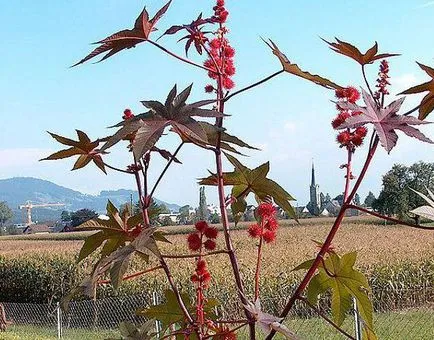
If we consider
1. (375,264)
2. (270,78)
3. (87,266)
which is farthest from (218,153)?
(87,266)

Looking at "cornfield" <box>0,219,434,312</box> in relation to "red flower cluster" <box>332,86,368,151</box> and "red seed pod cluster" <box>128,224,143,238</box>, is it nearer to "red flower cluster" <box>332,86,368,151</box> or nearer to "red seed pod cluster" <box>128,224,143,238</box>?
"red seed pod cluster" <box>128,224,143,238</box>

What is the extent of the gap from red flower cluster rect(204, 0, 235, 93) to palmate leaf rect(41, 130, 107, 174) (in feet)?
0.57

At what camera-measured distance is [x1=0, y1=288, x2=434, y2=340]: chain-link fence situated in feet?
19.1

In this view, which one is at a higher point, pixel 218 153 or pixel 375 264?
pixel 218 153

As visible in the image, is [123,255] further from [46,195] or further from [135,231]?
[46,195]

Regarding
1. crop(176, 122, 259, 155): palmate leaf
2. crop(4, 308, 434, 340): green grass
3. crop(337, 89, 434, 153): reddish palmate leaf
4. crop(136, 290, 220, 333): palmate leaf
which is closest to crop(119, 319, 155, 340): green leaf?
crop(136, 290, 220, 333): palmate leaf

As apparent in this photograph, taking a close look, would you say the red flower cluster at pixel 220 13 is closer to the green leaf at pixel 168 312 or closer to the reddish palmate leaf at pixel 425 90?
the reddish palmate leaf at pixel 425 90

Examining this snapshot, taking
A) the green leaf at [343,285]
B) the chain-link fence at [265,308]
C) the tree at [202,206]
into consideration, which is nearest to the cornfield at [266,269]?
the chain-link fence at [265,308]

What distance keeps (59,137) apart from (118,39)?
0.16 meters

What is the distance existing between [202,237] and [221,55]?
0.62 ft

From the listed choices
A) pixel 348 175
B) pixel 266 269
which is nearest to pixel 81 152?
pixel 348 175

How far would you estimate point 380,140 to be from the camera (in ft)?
1.98

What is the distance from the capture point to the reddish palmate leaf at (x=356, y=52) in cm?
72

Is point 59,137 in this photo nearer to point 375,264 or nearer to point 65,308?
point 65,308
